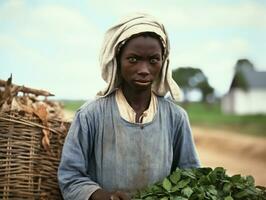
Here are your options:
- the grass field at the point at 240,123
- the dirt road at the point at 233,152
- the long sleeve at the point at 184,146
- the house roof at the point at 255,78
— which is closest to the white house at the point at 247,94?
the house roof at the point at 255,78

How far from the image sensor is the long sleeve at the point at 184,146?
10.1ft

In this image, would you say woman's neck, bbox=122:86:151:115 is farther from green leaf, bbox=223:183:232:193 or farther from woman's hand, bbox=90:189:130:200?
green leaf, bbox=223:183:232:193

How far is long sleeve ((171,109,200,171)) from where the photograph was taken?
3076 millimetres

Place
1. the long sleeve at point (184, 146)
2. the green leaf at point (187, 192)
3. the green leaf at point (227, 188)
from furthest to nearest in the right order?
the long sleeve at point (184, 146) → the green leaf at point (227, 188) → the green leaf at point (187, 192)

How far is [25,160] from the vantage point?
119 inches

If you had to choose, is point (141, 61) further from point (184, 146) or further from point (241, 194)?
point (241, 194)

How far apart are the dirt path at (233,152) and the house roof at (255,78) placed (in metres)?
17.6

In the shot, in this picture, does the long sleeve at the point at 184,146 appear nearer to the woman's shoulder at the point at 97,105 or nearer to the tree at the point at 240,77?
the woman's shoulder at the point at 97,105

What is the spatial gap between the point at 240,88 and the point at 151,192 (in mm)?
45464

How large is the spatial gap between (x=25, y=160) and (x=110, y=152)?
50 cm

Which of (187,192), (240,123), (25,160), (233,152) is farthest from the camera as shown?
(240,123)

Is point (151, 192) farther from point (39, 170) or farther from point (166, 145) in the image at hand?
point (39, 170)

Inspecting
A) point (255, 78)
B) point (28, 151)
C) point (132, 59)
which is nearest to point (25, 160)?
point (28, 151)

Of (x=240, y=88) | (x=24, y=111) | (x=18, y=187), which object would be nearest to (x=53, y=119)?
(x=24, y=111)
